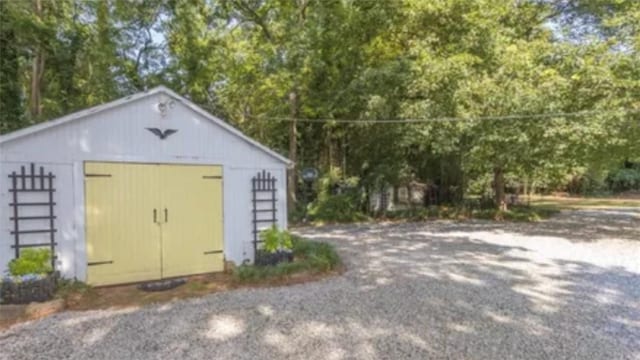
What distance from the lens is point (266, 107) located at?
16.2 metres

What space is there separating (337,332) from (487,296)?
2181 mm

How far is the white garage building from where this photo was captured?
16.7 feet

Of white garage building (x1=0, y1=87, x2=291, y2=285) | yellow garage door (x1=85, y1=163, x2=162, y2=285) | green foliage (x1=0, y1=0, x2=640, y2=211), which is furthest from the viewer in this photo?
green foliage (x1=0, y1=0, x2=640, y2=211)

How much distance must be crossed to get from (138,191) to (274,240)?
2.03 metres

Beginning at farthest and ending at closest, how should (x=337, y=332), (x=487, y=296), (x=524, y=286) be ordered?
1. (x=524, y=286)
2. (x=487, y=296)
3. (x=337, y=332)

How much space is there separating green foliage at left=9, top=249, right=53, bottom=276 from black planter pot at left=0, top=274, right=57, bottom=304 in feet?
0.33

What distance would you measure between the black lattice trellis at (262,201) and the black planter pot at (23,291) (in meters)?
2.88

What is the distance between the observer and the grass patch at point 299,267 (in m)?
5.91

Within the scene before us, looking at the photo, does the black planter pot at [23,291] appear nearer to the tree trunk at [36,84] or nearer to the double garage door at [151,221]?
the double garage door at [151,221]

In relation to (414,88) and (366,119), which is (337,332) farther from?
(366,119)

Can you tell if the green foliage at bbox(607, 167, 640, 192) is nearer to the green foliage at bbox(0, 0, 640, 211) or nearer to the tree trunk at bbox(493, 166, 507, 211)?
the green foliage at bbox(0, 0, 640, 211)

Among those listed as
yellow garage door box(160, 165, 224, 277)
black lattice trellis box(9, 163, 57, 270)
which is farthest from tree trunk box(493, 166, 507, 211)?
black lattice trellis box(9, 163, 57, 270)

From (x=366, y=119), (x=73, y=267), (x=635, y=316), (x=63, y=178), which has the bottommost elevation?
(x=635, y=316)

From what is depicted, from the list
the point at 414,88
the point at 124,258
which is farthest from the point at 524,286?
the point at 414,88
